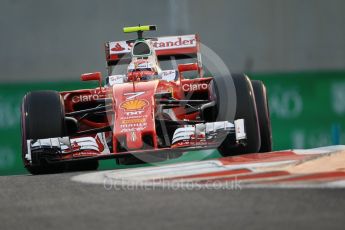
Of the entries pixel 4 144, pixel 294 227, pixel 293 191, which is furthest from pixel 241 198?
pixel 4 144

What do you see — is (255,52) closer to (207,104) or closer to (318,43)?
(318,43)

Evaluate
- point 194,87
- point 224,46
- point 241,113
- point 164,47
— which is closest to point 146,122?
point 241,113

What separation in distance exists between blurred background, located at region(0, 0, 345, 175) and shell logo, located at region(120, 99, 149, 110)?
395 centimetres

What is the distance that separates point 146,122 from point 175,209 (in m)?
4.61

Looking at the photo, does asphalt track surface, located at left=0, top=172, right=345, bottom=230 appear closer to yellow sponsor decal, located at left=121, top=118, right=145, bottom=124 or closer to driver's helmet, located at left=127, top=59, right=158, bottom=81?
yellow sponsor decal, located at left=121, top=118, right=145, bottom=124

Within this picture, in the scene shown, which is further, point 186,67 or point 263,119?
point 186,67

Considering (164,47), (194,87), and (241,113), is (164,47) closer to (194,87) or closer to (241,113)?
(194,87)

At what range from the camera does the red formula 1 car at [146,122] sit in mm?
11164

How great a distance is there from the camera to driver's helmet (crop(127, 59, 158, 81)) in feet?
43.3

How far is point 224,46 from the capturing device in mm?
16891

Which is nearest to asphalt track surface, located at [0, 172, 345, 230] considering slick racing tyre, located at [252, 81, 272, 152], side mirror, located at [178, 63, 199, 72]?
slick racing tyre, located at [252, 81, 272, 152]

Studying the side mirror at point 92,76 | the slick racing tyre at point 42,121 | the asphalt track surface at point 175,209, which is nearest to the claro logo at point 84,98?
the side mirror at point 92,76

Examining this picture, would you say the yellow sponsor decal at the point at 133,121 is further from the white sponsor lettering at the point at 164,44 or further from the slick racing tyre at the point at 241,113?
the white sponsor lettering at the point at 164,44

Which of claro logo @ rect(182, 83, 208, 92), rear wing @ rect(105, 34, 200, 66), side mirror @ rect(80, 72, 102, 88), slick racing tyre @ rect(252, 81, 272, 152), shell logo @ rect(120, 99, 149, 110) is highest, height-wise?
rear wing @ rect(105, 34, 200, 66)
